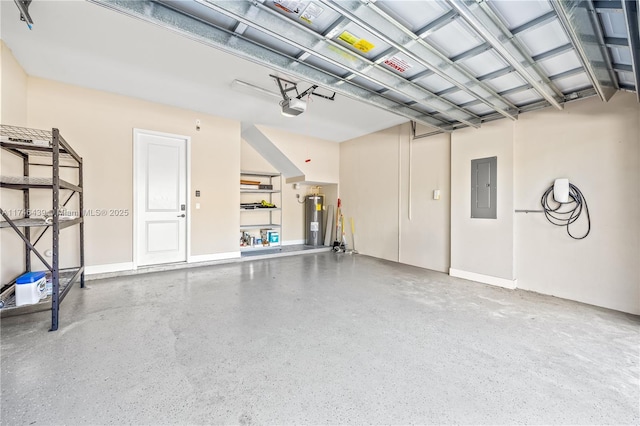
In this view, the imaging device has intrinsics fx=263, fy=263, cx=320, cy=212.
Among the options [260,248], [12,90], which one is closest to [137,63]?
[12,90]

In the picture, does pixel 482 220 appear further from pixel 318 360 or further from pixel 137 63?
pixel 137 63

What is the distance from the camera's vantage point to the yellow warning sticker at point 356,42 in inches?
90.9

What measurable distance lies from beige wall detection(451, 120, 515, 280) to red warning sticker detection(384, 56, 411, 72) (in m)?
2.22

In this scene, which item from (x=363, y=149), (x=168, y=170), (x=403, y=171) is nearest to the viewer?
(x=168, y=170)

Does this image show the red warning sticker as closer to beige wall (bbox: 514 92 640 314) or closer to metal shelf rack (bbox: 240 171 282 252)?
beige wall (bbox: 514 92 640 314)

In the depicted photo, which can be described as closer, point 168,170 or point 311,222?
point 168,170

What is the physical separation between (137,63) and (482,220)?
5.36m

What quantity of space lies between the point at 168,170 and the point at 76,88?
1.65 meters

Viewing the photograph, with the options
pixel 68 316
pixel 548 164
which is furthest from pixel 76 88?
pixel 548 164

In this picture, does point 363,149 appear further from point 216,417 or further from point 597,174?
point 216,417

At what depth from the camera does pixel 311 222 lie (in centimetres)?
714

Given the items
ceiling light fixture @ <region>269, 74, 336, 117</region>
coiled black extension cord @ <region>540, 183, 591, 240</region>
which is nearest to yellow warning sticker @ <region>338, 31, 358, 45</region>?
ceiling light fixture @ <region>269, 74, 336, 117</region>

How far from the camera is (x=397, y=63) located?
107 inches

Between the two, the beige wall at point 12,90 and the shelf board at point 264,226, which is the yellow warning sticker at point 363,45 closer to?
the beige wall at point 12,90
